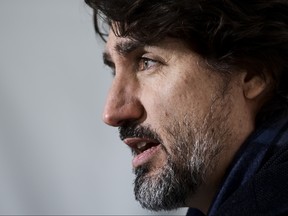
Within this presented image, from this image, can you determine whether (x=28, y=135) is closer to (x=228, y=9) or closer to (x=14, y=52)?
(x=14, y=52)

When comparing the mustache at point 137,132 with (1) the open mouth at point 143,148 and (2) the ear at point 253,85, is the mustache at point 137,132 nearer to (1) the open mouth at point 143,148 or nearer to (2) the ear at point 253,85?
(1) the open mouth at point 143,148

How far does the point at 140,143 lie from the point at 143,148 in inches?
0.7

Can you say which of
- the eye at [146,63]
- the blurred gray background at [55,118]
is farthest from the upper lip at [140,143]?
the blurred gray background at [55,118]

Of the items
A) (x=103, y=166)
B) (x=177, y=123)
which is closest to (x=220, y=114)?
(x=177, y=123)

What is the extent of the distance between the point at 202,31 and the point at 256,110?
22cm

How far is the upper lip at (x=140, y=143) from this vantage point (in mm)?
826

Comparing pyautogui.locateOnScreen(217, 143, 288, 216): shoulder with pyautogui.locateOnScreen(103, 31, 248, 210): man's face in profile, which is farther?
pyautogui.locateOnScreen(103, 31, 248, 210): man's face in profile

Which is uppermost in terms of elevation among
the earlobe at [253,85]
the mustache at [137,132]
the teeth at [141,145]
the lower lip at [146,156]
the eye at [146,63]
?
the eye at [146,63]

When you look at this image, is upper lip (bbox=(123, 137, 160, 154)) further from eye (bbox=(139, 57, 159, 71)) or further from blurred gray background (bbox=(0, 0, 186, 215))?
blurred gray background (bbox=(0, 0, 186, 215))

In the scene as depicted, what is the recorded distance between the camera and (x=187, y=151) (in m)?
0.80

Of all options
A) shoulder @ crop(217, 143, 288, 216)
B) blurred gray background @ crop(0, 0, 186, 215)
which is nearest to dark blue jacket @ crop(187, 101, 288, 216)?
shoulder @ crop(217, 143, 288, 216)

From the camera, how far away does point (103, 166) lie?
1.17 metres

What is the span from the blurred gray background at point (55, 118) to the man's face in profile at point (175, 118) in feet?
1.10

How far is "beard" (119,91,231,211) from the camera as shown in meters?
0.79
